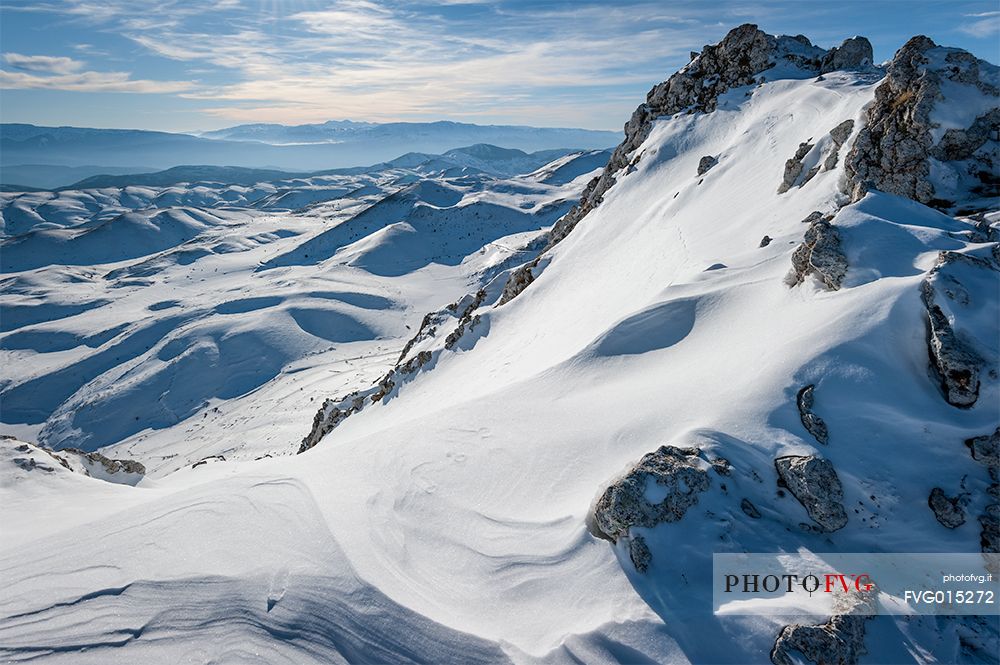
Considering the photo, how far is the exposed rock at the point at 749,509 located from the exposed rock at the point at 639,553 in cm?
140

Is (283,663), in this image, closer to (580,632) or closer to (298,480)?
(580,632)

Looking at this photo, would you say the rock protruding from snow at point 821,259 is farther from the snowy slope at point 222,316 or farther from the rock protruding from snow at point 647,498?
the snowy slope at point 222,316

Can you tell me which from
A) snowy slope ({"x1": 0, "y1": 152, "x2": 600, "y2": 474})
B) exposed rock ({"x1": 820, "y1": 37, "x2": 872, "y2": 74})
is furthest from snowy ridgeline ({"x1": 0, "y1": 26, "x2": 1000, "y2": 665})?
snowy slope ({"x1": 0, "y1": 152, "x2": 600, "y2": 474})

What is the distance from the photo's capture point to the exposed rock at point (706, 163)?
21.1 m

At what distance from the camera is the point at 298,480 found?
1011 centimetres

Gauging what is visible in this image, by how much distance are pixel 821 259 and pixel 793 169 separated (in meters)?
8.04

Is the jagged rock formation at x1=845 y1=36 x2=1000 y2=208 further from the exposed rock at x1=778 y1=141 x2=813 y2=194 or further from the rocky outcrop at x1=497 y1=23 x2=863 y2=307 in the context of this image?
the rocky outcrop at x1=497 y1=23 x2=863 y2=307

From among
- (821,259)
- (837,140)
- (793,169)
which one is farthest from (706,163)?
(821,259)

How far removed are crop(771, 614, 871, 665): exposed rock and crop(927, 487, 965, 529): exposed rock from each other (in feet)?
6.42

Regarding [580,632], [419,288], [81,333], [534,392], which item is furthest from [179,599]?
[81,333]

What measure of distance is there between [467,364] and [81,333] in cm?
6695

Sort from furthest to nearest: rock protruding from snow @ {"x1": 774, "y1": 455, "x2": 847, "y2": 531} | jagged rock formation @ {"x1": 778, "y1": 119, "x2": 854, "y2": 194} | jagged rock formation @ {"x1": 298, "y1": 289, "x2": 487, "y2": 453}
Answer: jagged rock formation @ {"x1": 298, "y1": 289, "x2": 487, "y2": 453} < jagged rock formation @ {"x1": 778, "y1": 119, "x2": 854, "y2": 194} < rock protruding from snow @ {"x1": 774, "y1": 455, "x2": 847, "y2": 531}

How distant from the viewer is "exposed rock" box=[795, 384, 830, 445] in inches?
259

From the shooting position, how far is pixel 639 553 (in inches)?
229
